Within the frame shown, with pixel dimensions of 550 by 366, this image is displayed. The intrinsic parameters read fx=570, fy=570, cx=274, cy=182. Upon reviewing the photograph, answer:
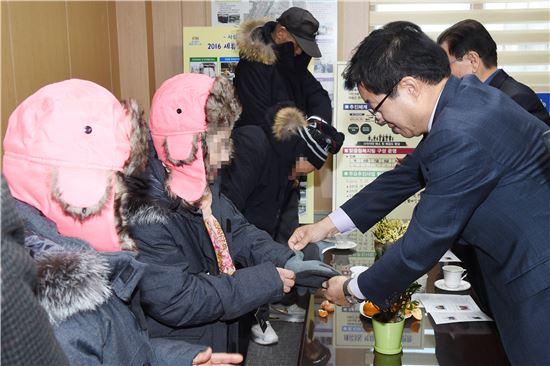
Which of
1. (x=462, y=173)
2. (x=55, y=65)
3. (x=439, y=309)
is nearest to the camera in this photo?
(x=462, y=173)

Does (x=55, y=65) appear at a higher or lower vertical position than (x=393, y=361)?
higher

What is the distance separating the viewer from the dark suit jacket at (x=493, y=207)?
151 cm

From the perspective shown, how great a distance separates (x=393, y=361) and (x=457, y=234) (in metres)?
0.40

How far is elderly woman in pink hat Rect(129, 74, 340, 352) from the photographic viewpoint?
5.13 feet

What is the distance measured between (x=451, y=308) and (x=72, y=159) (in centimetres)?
139

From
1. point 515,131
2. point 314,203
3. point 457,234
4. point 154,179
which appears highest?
point 515,131

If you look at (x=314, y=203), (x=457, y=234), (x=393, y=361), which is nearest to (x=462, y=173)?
(x=457, y=234)

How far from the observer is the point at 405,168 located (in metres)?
2.19

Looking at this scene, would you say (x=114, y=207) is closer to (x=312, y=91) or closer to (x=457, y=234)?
(x=457, y=234)

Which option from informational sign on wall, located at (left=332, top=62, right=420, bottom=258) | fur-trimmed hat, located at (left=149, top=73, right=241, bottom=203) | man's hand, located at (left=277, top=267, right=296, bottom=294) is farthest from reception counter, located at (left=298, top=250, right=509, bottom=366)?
informational sign on wall, located at (left=332, top=62, right=420, bottom=258)

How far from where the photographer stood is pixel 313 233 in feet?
7.90

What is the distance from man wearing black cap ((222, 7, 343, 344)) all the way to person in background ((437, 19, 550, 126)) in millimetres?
753

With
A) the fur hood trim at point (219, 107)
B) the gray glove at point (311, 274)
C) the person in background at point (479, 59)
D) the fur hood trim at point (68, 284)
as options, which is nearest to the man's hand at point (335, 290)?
the gray glove at point (311, 274)

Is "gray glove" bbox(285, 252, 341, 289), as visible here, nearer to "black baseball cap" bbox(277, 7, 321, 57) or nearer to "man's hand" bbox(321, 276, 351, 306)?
"man's hand" bbox(321, 276, 351, 306)
